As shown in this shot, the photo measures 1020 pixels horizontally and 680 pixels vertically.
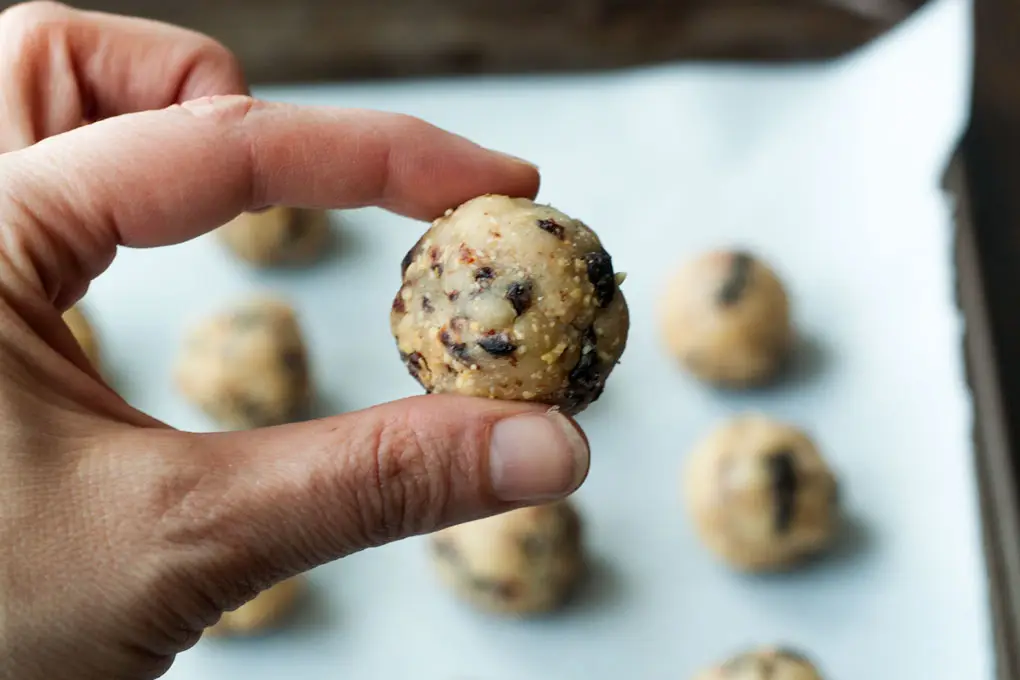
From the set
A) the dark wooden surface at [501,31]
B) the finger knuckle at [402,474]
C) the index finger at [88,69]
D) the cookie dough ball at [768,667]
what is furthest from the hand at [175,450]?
the dark wooden surface at [501,31]

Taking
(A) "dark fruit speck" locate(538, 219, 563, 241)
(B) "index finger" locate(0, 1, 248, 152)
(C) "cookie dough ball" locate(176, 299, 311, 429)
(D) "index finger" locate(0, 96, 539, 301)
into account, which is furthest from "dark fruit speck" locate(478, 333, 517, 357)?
(C) "cookie dough ball" locate(176, 299, 311, 429)

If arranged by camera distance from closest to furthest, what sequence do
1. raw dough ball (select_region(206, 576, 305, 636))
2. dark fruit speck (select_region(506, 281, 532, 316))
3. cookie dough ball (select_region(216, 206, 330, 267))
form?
dark fruit speck (select_region(506, 281, 532, 316)), raw dough ball (select_region(206, 576, 305, 636)), cookie dough ball (select_region(216, 206, 330, 267))

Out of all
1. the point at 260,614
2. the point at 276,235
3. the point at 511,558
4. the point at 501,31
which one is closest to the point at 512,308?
the point at 511,558

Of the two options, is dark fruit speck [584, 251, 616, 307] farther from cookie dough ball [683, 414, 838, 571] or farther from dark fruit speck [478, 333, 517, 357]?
cookie dough ball [683, 414, 838, 571]

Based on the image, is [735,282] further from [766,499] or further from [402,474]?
[402,474]

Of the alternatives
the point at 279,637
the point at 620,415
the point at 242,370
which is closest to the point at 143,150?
the point at 242,370

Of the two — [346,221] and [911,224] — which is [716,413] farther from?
[346,221]

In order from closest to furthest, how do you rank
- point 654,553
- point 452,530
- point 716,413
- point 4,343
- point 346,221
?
point 4,343 → point 452,530 → point 654,553 → point 716,413 → point 346,221
